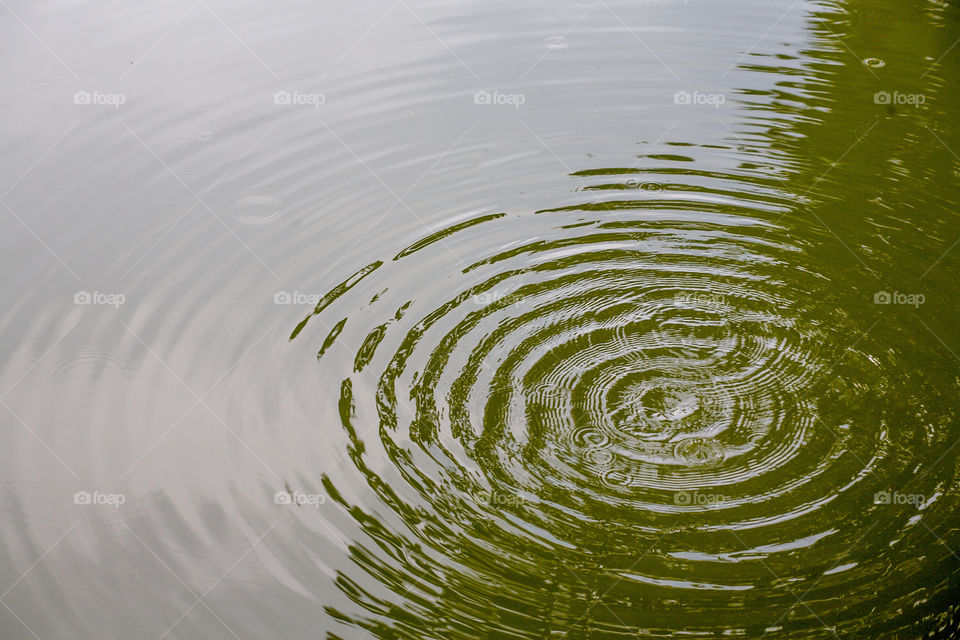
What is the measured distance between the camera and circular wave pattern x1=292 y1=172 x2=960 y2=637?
243 centimetres

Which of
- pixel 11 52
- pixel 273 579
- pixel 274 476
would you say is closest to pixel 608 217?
pixel 274 476

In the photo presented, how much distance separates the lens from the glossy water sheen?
2434 millimetres

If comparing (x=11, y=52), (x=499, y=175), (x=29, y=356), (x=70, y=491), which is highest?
(x=11, y=52)

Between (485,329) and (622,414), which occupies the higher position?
(485,329)

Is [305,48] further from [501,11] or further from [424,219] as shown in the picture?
[424,219]

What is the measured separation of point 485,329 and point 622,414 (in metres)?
0.55

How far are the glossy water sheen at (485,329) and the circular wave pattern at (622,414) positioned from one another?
10 millimetres

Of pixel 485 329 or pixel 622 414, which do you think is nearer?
pixel 622 414

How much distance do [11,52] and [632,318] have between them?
11.3 ft

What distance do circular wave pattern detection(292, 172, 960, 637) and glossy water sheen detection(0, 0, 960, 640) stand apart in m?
0.01

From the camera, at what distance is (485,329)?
122 inches

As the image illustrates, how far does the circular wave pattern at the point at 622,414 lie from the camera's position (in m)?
2.43

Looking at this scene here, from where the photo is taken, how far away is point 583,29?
4.86 metres

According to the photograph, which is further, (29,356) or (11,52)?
(11,52)
